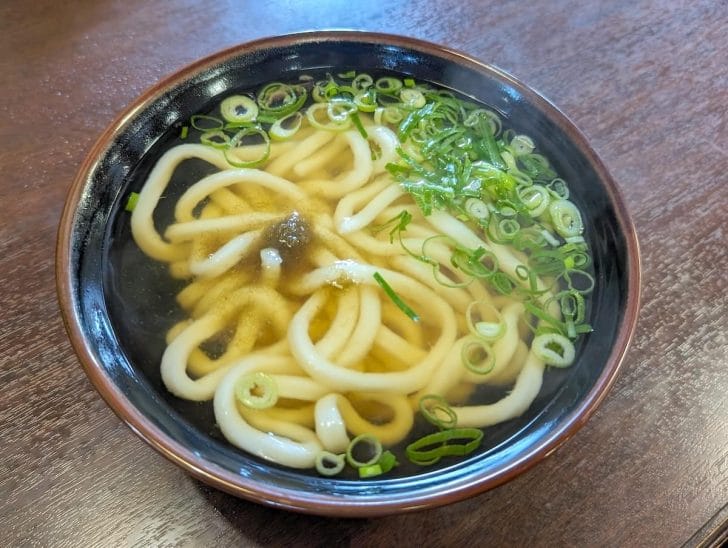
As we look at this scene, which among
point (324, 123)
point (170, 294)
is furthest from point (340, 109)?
point (170, 294)

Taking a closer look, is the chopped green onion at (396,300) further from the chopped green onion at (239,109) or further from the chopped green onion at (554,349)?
the chopped green onion at (239,109)

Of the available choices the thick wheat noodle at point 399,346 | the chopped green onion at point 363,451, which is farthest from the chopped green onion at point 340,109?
the chopped green onion at point 363,451

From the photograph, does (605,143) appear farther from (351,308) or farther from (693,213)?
(351,308)

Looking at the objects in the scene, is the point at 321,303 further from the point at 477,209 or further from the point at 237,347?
the point at 477,209

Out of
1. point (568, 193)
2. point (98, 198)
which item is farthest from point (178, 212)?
point (568, 193)

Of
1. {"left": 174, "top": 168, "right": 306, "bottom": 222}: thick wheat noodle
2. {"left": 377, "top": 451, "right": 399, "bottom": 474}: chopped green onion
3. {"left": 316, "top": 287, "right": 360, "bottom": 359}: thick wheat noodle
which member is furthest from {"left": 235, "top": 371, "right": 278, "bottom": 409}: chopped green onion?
{"left": 174, "top": 168, "right": 306, "bottom": 222}: thick wheat noodle

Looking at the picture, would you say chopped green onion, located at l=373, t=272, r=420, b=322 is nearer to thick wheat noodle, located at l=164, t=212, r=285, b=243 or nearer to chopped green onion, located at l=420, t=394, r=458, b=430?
chopped green onion, located at l=420, t=394, r=458, b=430
